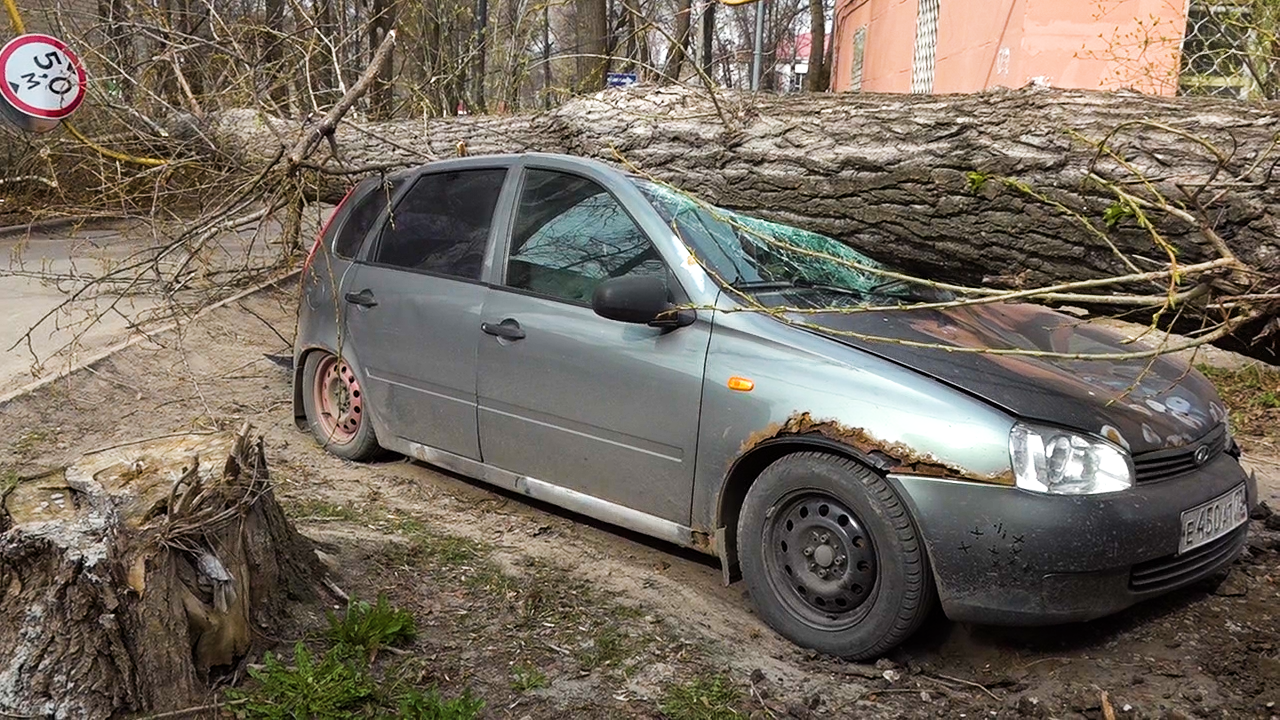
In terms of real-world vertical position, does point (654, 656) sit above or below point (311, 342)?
below

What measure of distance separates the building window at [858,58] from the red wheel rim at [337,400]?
15.4 metres

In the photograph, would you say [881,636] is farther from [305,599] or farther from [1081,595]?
[305,599]

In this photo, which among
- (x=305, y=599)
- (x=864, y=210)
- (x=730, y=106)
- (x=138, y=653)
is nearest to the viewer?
(x=138, y=653)

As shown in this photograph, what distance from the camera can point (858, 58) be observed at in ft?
65.5

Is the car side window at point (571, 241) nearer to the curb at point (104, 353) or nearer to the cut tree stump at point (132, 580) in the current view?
the cut tree stump at point (132, 580)

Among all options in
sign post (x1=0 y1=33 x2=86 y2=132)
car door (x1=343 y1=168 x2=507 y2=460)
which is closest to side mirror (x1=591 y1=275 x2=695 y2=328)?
car door (x1=343 y1=168 x2=507 y2=460)

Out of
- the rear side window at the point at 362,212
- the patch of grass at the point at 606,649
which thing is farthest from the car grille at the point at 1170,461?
the rear side window at the point at 362,212

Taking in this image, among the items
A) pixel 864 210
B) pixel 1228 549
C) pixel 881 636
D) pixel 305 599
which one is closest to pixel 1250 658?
pixel 1228 549

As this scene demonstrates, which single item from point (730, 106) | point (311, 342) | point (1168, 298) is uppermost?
point (730, 106)

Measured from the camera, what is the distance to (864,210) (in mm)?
5223

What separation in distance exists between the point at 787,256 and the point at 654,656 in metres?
1.73

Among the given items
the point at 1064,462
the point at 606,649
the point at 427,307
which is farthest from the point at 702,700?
the point at 427,307

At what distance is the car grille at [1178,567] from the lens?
3.31 m

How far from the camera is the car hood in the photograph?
11.0ft
